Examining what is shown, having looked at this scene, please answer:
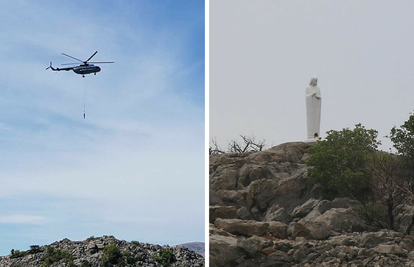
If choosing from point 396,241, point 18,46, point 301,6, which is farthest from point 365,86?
point 18,46

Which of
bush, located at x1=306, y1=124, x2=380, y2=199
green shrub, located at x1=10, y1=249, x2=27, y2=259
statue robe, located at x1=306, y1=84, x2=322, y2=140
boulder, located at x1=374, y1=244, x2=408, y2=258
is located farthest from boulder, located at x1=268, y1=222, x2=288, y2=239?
green shrub, located at x1=10, y1=249, x2=27, y2=259

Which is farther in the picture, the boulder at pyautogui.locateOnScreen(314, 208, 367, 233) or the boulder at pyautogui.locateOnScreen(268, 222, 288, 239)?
the boulder at pyautogui.locateOnScreen(268, 222, 288, 239)

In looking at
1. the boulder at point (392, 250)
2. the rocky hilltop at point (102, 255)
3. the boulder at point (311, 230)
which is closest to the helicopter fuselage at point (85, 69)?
the rocky hilltop at point (102, 255)

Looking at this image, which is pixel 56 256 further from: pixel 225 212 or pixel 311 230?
pixel 311 230

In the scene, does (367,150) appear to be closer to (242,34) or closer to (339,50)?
(339,50)

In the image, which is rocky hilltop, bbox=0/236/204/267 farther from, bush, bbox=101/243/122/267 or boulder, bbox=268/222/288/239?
boulder, bbox=268/222/288/239

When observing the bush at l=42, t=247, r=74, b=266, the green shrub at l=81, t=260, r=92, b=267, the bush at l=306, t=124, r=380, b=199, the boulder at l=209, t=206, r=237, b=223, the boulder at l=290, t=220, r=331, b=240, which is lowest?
the green shrub at l=81, t=260, r=92, b=267
